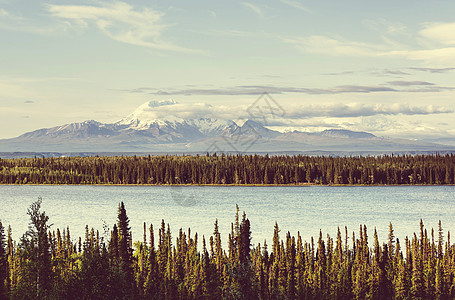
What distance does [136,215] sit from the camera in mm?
146250

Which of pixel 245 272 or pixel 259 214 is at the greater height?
pixel 245 272

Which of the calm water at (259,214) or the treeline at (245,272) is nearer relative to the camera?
the treeline at (245,272)

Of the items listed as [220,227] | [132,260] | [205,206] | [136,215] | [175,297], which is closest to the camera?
[175,297]

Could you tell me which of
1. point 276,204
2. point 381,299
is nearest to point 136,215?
point 276,204

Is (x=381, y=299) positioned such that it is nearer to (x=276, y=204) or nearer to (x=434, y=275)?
(x=434, y=275)

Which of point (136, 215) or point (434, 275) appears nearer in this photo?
point (434, 275)

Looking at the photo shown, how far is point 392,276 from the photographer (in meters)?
70.9

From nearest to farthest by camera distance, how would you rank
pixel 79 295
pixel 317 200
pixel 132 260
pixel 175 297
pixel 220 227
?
pixel 79 295
pixel 175 297
pixel 132 260
pixel 220 227
pixel 317 200

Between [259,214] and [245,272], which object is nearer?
[245,272]

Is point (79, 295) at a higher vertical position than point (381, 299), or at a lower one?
higher

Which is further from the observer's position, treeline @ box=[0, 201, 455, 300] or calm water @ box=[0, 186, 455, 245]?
calm water @ box=[0, 186, 455, 245]

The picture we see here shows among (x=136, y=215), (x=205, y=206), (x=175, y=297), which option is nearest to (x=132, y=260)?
(x=175, y=297)

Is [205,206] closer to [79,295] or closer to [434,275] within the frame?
[434,275]

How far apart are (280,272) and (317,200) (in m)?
131
